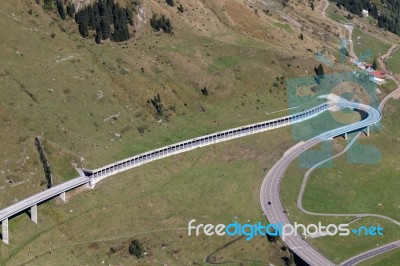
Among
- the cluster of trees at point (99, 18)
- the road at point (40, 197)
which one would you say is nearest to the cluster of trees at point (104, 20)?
the cluster of trees at point (99, 18)

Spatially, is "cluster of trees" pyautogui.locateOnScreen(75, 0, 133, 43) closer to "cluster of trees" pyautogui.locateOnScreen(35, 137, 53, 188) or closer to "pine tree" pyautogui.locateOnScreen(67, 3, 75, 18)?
"pine tree" pyautogui.locateOnScreen(67, 3, 75, 18)

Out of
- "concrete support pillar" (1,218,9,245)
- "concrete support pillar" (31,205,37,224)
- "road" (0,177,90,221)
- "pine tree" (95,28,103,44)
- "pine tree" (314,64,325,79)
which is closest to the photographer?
"concrete support pillar" (1,218,9,245)

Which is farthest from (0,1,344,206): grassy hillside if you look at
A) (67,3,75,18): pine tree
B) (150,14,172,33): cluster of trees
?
(67,3,75,18): pine tree

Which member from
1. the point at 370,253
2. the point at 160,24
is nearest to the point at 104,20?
the point at 160,24

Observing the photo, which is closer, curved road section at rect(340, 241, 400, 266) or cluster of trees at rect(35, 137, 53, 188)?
curved road section at rect(340, 241, 400, 266)

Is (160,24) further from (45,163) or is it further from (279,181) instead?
(45,163)
